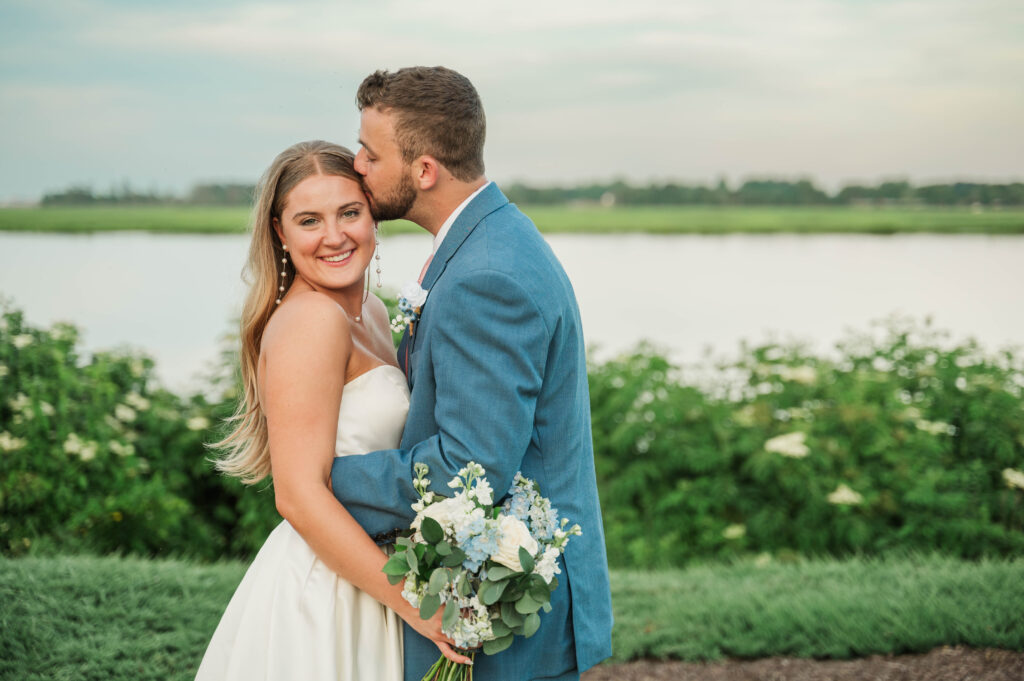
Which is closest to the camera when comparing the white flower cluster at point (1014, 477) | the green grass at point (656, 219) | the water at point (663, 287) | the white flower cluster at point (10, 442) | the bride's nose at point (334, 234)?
the bride's nose at point (334, 234)

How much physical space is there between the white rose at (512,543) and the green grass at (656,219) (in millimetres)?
5678

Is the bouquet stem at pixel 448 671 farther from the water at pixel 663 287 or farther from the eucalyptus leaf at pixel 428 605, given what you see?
the water at pixel 663 287

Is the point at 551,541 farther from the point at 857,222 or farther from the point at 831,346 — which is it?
the point at 857,222

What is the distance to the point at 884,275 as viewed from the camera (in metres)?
8.02

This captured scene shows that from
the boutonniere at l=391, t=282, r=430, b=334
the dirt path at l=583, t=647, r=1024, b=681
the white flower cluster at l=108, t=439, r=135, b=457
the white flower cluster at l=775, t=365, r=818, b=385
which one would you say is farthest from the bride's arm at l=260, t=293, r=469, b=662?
the white flower cluster at l=775, t=365, r=818, b=385

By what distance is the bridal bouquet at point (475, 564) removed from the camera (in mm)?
2098

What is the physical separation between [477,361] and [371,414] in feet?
1.81

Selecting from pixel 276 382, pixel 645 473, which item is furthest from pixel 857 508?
pixel 276 382

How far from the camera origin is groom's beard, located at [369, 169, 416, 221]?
2.58 m

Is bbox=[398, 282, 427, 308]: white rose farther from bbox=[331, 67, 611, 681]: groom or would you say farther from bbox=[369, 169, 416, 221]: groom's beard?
bbox=[369, 169, 416, 221]: groom's beard

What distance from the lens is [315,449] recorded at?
244cm

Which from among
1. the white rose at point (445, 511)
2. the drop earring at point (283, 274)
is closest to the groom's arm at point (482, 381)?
the white rose at point (445, 511)

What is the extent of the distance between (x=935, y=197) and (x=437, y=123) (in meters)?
7.36

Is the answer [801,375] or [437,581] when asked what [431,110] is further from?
[801,375]
